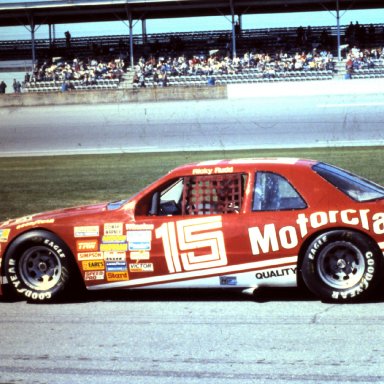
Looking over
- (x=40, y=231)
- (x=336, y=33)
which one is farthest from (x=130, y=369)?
(x=336, y=33)

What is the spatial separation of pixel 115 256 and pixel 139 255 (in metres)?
0.20

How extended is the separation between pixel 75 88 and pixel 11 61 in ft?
16.9


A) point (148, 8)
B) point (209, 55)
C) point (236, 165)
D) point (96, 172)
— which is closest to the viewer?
point (236, 165)

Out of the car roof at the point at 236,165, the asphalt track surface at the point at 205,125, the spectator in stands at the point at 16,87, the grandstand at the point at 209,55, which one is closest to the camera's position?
the car roof at the point at 236,165

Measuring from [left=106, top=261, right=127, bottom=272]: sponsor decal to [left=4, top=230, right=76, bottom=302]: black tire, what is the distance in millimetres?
309

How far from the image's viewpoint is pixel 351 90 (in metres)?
23.9

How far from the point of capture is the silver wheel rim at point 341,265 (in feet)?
20.5

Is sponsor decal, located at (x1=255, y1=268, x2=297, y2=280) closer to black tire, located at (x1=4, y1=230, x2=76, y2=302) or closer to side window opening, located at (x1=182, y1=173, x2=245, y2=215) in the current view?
side window opening, located at (x1=182, y1=173, x2=245, y2=215)

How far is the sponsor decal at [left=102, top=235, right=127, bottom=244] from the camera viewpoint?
661 centimetres

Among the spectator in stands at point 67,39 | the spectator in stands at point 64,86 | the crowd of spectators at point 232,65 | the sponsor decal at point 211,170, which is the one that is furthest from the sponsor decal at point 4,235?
the spectator in stands at point 67,39

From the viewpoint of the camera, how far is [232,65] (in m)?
33.1

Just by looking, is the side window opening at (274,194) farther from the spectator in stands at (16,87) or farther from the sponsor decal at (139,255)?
the spectator in stands at (16,87)

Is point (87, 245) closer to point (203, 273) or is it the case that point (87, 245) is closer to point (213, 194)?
point (203, 273)

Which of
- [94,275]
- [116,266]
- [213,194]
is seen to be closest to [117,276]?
[116,266]
